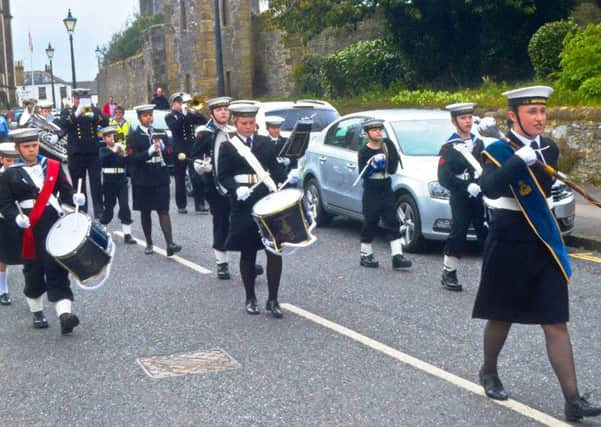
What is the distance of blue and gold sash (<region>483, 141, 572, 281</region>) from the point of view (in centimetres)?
582

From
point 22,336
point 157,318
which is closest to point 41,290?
point 22,336

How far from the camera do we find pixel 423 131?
12953 millimetres

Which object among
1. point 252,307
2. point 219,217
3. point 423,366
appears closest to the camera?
point 423,366

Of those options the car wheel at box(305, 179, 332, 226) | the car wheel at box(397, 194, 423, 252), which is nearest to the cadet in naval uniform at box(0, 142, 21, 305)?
the car wheel at box(397, 194, 423, 252)

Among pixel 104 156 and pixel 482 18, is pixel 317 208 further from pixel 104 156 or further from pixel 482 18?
pixel 482 18

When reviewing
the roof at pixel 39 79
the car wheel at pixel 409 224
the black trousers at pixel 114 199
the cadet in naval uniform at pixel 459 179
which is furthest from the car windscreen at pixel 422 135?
the roof at pixel 39 79

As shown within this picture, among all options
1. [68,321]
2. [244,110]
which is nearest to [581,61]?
[244,110]

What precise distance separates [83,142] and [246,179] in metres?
7.08

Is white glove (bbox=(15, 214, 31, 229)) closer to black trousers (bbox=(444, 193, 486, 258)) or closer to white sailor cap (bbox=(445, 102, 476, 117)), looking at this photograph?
black trousers (bbox=(444, 193, 486, 258))

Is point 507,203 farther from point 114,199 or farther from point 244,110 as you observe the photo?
point 114,199

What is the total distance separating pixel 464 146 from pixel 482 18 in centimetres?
1532

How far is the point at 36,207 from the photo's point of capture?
8312 millimetres

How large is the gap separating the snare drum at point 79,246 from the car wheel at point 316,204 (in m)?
6.59

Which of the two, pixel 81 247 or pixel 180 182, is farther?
pixel 180 182
